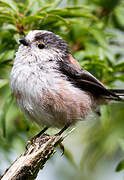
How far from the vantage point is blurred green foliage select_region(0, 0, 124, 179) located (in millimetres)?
4410

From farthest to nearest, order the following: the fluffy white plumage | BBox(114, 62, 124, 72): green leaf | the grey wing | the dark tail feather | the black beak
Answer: the dark tail feather → BBox(114, 62, 124, 72): green leaf → the grey wing → the black beak → the fluffy white plumage

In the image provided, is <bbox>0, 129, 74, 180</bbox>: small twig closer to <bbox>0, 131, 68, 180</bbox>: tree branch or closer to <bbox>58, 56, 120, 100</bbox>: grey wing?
<bbox>0, 131, 68, 180</bbox>: tree branch

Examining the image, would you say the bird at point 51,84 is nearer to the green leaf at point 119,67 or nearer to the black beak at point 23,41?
the black beak at point 23,41

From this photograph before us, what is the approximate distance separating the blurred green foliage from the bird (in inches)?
6.3

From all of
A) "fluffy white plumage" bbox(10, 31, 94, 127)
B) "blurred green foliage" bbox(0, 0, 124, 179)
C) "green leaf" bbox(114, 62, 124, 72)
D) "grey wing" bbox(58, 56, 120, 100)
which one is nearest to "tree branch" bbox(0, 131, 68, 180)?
"fluffy white plumage" bbox(10, 31, 94, 127)

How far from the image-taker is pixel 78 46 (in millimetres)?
5188

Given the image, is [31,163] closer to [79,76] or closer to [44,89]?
[44,89]

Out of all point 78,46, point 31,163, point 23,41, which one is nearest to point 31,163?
point 31,163

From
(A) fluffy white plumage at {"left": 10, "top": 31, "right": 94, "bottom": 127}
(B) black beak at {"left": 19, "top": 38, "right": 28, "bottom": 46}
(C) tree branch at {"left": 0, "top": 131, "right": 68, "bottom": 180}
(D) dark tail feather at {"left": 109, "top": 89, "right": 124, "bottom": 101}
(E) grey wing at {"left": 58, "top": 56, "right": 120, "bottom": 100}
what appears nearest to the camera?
(C) tree branch at {"left": 0, "top": 131, "right": 68, "bottom": 180}

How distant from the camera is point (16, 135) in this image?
4.90 m

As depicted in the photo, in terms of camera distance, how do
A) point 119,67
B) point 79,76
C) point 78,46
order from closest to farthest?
point 79,76, point 119,67, point 78,46

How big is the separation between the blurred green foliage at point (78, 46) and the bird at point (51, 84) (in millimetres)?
159

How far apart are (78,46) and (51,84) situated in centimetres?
121

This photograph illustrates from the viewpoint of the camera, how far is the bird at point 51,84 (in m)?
4.10
